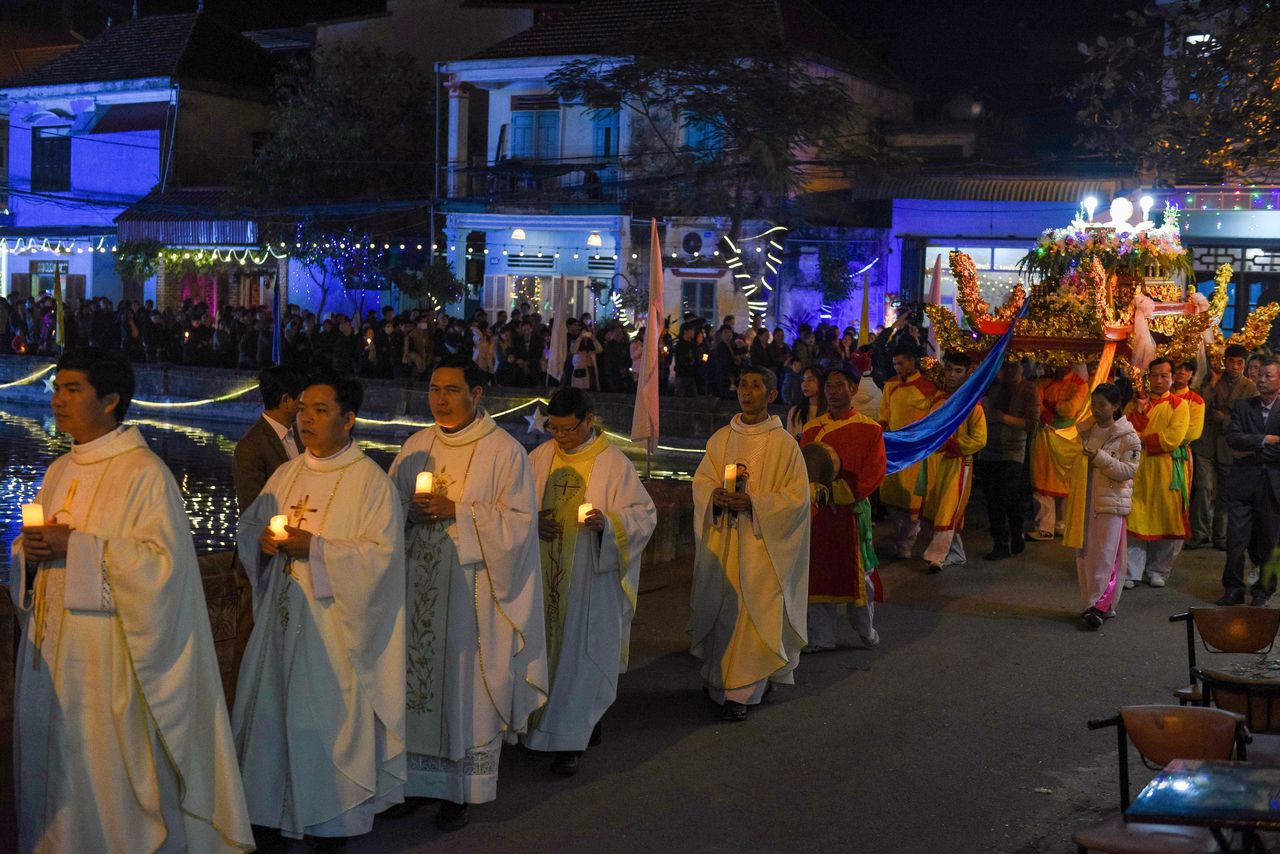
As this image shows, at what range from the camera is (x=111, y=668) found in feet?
15.9

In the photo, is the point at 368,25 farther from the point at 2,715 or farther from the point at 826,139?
the point at 2,715

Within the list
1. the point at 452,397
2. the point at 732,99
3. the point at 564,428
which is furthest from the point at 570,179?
the point at 452,397

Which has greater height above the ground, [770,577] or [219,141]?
[219,141]

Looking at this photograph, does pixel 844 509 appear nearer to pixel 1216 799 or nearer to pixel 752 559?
pixel 752 559

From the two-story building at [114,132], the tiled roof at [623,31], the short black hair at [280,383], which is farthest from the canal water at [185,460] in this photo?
the two-story building at [114,132]

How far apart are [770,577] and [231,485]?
1041cm

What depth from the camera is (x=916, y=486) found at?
Result: 41.6ft

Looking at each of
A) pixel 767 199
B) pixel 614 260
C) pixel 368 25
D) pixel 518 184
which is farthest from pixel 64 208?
pixel 767 199

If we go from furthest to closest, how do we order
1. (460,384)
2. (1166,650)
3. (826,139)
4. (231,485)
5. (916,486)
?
(826,139) < (231,485) < (916,486) < (1166,650) < (460,384)

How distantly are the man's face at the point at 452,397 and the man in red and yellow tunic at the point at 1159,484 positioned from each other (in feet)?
23.5

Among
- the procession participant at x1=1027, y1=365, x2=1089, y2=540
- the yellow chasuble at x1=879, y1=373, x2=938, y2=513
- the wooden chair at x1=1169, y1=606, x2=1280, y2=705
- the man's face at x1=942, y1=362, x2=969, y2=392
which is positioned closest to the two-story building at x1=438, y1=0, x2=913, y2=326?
the procession participant at x1=1027, y1=365, x2=1089, y2=540

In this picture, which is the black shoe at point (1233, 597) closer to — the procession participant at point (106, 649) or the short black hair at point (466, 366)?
the short black hair at point (466, 366)

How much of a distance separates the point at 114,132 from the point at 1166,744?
39.1 metres

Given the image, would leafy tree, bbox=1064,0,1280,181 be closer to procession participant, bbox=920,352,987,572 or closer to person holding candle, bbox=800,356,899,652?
procession participant, bbox=920,352,987,572
